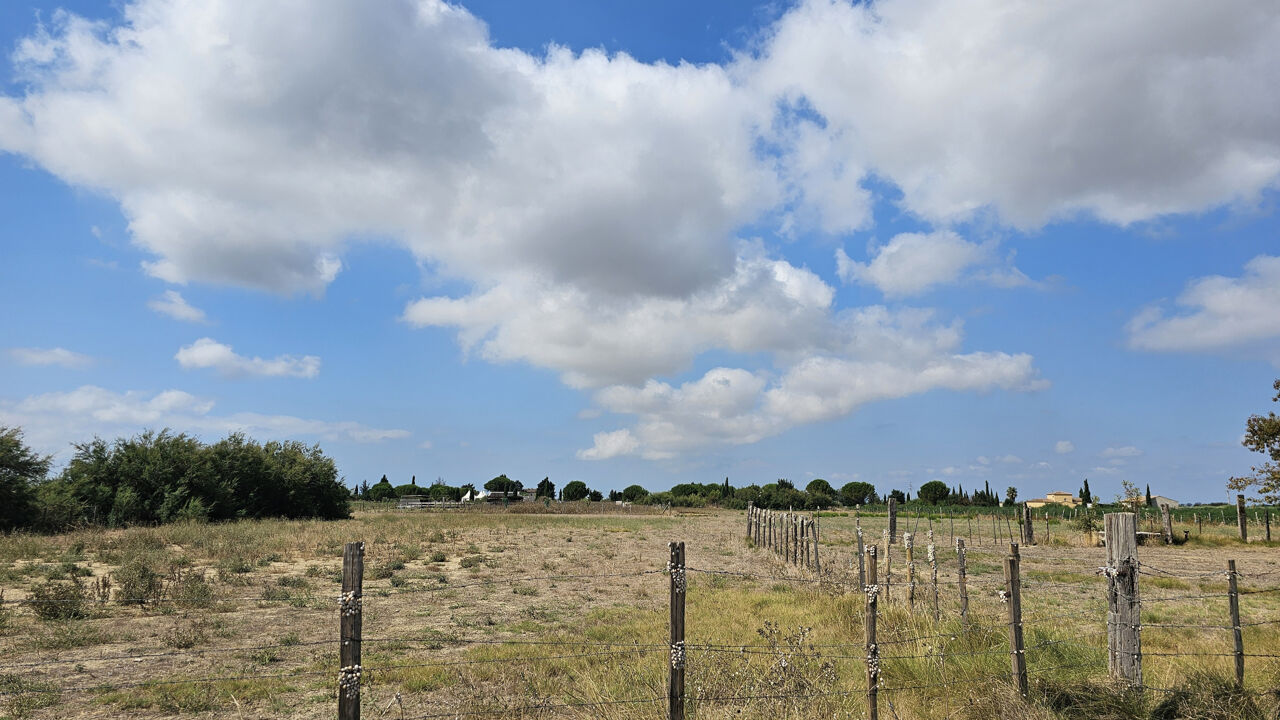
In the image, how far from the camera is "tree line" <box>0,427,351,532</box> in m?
34.3

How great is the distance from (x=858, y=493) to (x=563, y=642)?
4154 inches

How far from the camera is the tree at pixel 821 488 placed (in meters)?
104

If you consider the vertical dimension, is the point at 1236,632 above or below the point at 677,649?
below

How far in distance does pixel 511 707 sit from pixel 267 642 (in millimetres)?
6609

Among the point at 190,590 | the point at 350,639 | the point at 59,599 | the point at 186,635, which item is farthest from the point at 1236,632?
the point at 59,599

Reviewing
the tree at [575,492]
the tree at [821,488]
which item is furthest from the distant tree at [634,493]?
the tree at [821,488]

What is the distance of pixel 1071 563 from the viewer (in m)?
27.7

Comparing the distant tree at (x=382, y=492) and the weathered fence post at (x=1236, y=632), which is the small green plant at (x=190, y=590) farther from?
the distant tree at (x=382, y=492)

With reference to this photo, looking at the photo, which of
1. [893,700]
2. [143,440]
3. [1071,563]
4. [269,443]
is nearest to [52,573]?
[893,700]

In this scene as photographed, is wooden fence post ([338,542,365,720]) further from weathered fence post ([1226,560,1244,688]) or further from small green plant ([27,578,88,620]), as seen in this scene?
small green plant ([27,578,88,620])

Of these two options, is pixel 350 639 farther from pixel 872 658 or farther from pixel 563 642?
pixel 563 642

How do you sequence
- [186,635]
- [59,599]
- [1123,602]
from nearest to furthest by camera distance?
[1123,602], [186,635], [59,599]

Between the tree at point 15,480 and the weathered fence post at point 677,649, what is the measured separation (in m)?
39.0

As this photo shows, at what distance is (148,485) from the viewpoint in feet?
131
